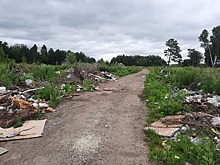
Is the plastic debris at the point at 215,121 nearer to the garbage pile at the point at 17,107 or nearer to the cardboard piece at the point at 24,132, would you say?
the cardboard piece at the point at 24,132

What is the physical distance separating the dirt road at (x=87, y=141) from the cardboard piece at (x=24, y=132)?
118 mm

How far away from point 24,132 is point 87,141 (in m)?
1.35

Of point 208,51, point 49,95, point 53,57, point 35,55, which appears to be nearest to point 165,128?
point 49,95

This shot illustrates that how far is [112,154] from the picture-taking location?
276 cm

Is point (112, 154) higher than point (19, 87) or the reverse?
the reverse

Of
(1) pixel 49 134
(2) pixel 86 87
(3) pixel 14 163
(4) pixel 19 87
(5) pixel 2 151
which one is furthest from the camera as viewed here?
(2) pixel 86 87

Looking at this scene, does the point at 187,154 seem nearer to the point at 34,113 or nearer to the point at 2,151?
the point at 2,151

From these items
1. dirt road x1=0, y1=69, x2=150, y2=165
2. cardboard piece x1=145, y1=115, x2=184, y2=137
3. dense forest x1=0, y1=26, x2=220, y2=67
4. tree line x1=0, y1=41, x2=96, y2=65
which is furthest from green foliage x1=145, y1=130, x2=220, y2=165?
tree line x1=0, y1=41, x2=96, y2=65

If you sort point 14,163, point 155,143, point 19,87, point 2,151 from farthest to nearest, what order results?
point 19,87, point 155,143, point 2,151, point 14,163

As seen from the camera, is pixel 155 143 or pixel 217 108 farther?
pixel 217 108

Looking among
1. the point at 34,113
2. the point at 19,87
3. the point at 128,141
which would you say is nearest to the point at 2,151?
the point at 34,113

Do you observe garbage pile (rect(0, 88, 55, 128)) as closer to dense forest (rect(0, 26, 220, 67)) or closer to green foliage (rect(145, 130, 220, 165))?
green foliage (rect(145, 130, 220, 165))

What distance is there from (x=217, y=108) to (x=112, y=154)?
3.06 m

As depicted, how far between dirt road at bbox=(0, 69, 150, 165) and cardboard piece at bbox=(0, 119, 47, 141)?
0.39 feet
